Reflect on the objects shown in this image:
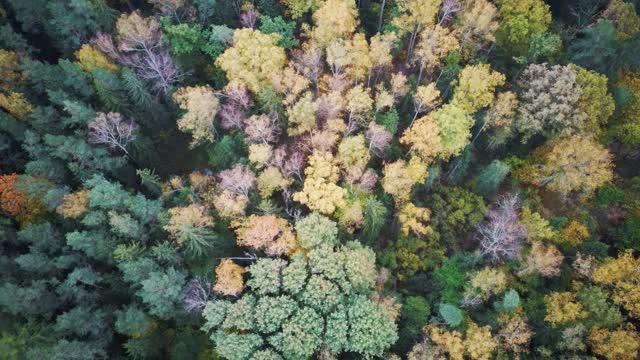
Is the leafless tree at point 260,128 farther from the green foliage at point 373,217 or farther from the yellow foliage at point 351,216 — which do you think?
the green foliage at point 373,217

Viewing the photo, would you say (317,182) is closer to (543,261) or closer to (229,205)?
(229,205)

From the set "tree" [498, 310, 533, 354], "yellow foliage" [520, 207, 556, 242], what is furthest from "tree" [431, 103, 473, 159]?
"tree" [498, 310, 533, 354]

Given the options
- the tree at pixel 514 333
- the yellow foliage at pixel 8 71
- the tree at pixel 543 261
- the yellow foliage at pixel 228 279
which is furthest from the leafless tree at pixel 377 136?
the yellow foliage at pixel 8 71

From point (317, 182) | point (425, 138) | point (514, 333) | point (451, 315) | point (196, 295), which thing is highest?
point (425, 138)

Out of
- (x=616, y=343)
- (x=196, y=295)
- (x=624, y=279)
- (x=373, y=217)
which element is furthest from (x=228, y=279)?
(x=624, y=279)

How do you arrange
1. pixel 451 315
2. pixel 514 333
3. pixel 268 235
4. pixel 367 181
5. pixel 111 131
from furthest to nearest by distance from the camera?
1. pixel 111 131
2. pixel 367 181
3. pixel 268 235
4. pixel 514 333
5. pixel 451 315

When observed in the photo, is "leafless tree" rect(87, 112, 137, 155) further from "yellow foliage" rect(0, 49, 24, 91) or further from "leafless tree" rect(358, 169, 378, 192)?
"leafless tree" rect(358, 169, 378, 192)

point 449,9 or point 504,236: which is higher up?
point 449,9
